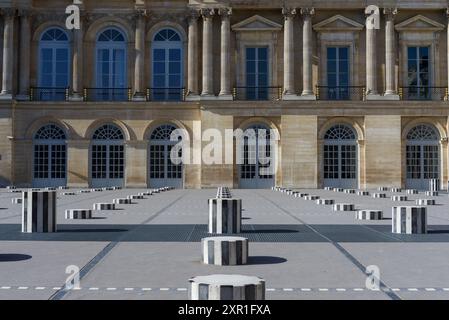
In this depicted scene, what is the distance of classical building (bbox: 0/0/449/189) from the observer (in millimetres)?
44469

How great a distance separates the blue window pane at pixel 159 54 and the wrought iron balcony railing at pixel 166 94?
2100 mm

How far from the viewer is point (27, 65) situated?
45.2 metres

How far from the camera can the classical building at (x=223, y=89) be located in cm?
4447

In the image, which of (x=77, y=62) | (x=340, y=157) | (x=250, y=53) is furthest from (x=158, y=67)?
(x=340, y=157)

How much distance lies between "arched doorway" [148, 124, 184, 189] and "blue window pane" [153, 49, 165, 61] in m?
4.69

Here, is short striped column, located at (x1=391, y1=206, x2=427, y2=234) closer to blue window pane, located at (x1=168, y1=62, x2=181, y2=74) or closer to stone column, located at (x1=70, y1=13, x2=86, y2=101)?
blue window pane, located at (x1=168, y1=62, x2=181, y2=74)

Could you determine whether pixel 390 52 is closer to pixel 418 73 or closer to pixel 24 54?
pixel 418 73

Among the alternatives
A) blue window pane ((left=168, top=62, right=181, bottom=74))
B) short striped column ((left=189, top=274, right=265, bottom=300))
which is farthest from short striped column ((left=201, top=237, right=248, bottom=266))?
blue window pane ((left=168, top=62, right=181, bottom=74))

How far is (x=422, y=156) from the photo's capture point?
45469mm

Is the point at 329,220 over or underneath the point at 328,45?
underneath
